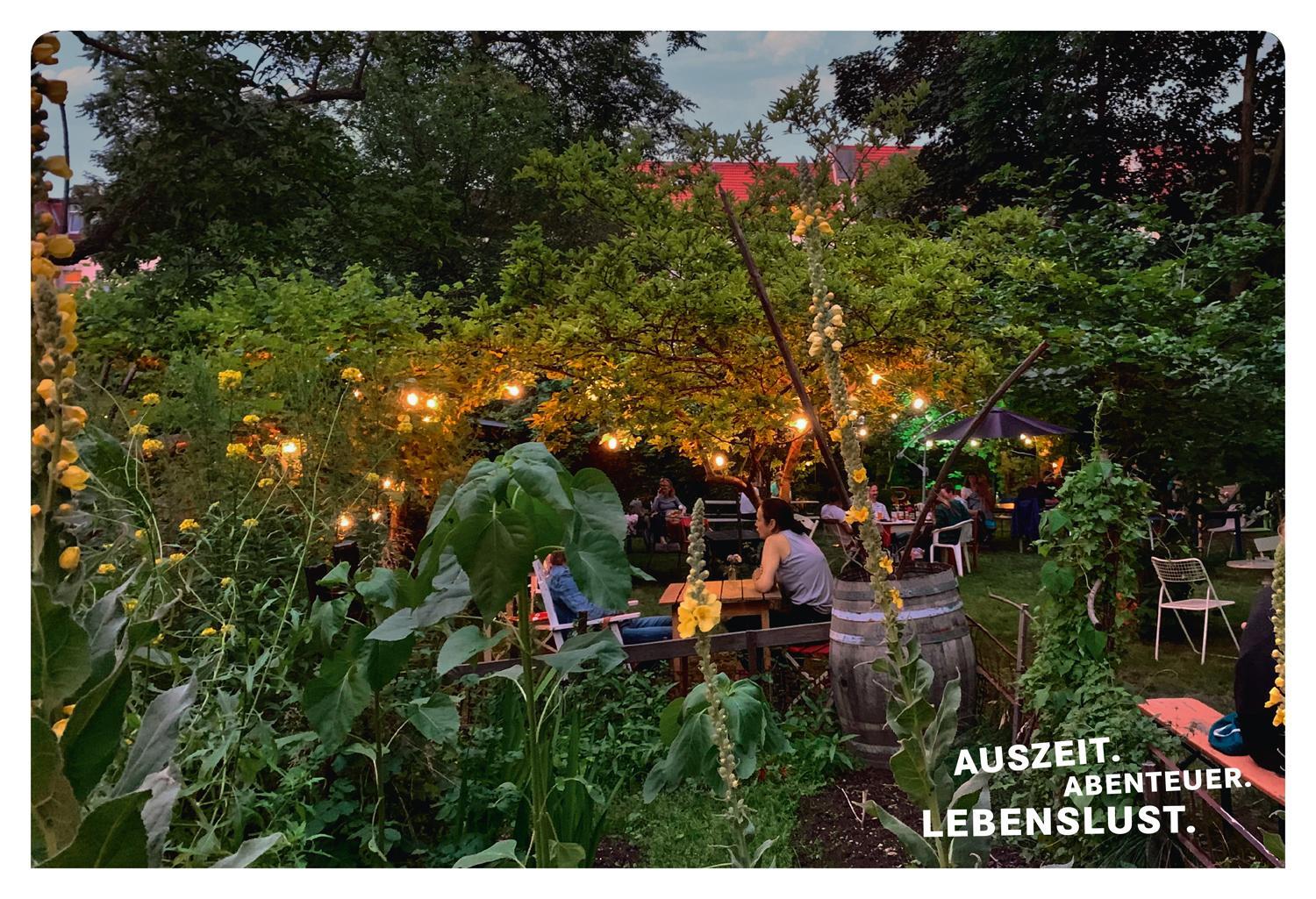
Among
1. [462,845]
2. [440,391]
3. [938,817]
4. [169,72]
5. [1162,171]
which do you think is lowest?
[462,845]

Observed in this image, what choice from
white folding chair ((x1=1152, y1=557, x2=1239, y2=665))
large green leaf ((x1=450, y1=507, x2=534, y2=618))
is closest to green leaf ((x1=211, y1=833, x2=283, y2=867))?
large green leaf ((x1=450, y1=507, x2=534, y2=618))

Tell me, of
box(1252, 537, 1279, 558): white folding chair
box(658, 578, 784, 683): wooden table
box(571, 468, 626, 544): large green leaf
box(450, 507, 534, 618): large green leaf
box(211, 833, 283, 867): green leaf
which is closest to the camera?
box(211, 833, 283, 867): green leaf

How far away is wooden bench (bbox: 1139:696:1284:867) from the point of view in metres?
1.94

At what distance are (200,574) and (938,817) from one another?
206 cm

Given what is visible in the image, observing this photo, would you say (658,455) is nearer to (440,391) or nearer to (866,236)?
(440,391)

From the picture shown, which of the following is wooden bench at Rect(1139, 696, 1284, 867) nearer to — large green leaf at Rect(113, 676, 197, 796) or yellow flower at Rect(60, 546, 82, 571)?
large green leaf at Rect(113, 676, 197, 796)

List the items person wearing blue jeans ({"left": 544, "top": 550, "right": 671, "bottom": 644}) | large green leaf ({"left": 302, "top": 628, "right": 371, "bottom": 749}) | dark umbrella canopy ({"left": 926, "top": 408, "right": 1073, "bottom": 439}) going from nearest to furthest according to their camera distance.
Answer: large green leaf ({"left": 302, "top": 628, "right": 371, "bottom": 749}) < dark umbrella canopy ({"left": 926, "top": 408, "right": 1073, "bottom": 439}) < person wearing blue jeans ({"left": 544, "top": 550, "right": 671, "bottom": 644})

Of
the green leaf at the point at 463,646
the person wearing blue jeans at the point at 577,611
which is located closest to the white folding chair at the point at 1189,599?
the person wearing blue jeans at the point at 577,611

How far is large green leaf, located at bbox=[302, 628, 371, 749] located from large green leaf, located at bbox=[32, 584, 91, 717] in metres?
1.21

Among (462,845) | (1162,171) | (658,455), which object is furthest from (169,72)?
(658,455)

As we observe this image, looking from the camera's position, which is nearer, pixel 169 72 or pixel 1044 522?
pixel 169 72

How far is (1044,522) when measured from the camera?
111 inches

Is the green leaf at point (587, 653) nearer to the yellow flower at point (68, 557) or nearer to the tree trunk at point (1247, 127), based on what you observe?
the yellow flower at point (68, 557)

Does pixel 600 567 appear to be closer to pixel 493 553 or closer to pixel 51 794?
pixel 493 553
